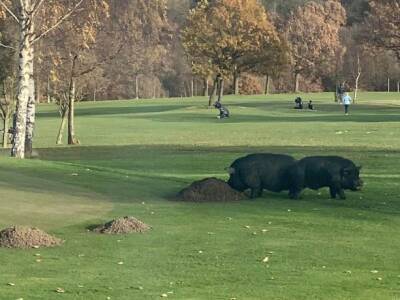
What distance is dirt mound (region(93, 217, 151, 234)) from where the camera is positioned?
13.7m

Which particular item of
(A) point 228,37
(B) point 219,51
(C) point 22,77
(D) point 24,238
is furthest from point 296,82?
(D) point 24,238

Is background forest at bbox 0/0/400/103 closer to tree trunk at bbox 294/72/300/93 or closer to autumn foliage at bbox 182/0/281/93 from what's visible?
tree trunk at bbox 294/72/300/93

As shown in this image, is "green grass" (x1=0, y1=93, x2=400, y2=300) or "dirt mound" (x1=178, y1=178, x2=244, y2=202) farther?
"dirt mound" (x1=178, y1=178, x2=244, y2=202)

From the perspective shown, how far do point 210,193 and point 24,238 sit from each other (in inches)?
230

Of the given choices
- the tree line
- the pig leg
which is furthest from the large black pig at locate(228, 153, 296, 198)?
the tree line

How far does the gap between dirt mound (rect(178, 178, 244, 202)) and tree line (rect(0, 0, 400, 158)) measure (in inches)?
1052

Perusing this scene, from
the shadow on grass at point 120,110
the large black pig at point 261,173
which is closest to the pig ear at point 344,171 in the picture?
the large black pig at point 261,173

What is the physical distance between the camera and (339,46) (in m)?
115

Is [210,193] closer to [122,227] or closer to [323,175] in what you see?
[323,175]

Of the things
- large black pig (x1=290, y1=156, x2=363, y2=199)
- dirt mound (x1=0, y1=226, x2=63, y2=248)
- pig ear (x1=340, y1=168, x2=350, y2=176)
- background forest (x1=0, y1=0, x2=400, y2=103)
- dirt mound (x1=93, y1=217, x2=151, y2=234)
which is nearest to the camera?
dirt mound (x1=0, y1=226, x2=63, y2=248)

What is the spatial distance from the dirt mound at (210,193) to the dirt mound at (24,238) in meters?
5.15

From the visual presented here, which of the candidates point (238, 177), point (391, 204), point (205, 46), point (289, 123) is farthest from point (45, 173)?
point (205, 46)

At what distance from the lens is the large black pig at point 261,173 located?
18.0 m

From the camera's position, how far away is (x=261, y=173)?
58.8 ft
